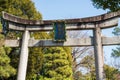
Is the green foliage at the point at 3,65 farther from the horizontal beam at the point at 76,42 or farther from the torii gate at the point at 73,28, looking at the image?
the horizontal beam at the point at 76,42

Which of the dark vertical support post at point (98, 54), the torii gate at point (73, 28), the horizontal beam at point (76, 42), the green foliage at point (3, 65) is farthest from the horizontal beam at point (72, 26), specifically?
the green foliage at point (3, 65)

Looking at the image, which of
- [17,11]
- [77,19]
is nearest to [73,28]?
[77,19]

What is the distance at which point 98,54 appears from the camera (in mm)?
11969

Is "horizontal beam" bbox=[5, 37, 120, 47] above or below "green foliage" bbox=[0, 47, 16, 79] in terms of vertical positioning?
above

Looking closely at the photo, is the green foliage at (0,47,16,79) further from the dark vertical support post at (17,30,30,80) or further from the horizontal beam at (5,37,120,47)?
the dark vertical support post at (17,30,30,80)

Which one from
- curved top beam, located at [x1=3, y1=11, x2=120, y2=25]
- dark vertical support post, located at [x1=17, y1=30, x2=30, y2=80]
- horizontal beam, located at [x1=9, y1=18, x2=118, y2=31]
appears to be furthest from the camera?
horizontal beam, located at [x1=9, y1=18, x2=118, y2=31]

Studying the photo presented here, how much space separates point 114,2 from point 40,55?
33.4 ft

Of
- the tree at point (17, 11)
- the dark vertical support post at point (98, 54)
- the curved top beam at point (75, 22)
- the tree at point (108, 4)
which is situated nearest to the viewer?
the tree at point (108, 4)

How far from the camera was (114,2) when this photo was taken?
9.95 m

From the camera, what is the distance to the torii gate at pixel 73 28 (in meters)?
12.2

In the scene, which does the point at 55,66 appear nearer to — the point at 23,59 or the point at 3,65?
the point at 3,65

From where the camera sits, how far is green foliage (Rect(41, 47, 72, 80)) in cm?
2053

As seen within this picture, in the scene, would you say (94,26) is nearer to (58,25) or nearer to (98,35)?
(98,35)

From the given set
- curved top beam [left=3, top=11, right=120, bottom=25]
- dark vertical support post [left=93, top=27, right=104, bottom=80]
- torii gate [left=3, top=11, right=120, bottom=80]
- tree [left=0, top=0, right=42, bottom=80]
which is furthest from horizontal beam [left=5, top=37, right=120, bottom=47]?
tree [left=0, top=0, right=42, bottom=80]
